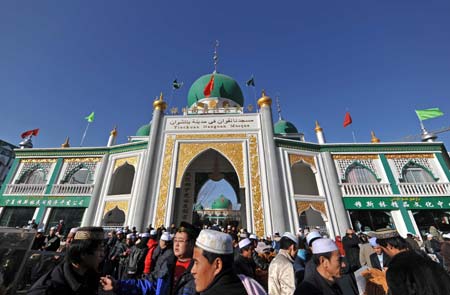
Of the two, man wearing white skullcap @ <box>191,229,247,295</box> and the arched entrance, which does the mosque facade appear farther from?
man wearing white skullcap @ <box>191,229,247,295</box>

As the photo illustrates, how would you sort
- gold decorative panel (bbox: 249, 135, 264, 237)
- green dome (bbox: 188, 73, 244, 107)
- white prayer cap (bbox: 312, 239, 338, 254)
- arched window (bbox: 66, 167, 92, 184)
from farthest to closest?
green dome (bbox: 188, 73, 244, 107), arched window (bbox: 66, 167, 92, 184), gold decorative panel (bbox: 249, 135, 264, 237), white prayer cap (bbox: 312, 239, 338, 254)

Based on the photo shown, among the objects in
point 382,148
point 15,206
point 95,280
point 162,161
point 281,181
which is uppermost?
point 382,148

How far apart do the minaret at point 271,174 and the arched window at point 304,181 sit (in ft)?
11.4

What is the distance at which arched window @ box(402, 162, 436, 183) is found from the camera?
426 inches

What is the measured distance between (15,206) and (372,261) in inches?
630

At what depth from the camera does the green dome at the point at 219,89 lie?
15.8 meters

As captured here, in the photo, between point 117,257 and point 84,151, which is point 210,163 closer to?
point 84,151

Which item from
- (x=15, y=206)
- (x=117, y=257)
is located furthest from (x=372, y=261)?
(x=15, y=206)

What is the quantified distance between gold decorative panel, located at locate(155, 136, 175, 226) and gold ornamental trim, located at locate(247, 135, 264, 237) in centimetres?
412

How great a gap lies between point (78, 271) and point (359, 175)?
41.9 feet

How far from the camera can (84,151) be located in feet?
41.4

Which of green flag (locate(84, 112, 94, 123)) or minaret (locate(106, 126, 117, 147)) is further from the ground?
green flag (locate(84, 112, 94, 123))

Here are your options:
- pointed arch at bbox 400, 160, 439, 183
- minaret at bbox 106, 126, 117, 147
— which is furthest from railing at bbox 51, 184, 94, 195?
pointed arch at bbox 400, 160, 439, 183

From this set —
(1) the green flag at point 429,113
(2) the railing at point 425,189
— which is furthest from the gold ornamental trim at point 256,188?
(1) the green flag at point 429,113
